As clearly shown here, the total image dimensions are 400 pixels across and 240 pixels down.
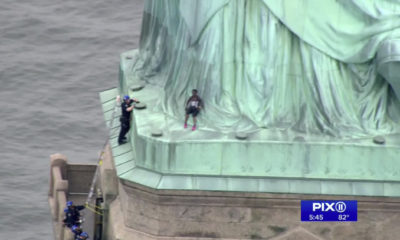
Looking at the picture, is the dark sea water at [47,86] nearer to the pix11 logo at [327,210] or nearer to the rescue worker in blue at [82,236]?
the rescue worker in blue at [82,236]

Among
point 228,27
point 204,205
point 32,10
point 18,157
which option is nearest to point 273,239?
point 204,205

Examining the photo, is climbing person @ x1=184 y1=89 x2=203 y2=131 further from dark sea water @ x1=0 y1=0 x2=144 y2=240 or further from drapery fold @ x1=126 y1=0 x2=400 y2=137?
dark sea water @ x1=0 y1=0 x2=144 y2=240

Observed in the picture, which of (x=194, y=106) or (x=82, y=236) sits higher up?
(x=194, y=106)

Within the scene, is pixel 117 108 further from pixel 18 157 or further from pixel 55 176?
pixel 18 157

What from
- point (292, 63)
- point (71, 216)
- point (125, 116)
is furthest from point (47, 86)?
point (292, 63)

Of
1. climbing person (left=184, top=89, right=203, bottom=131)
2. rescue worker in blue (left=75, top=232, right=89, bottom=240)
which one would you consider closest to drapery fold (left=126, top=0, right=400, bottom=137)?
climbing person (left=184, top=89, right=203, bottom=131)

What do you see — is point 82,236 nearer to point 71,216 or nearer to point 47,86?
point 71,216
